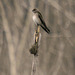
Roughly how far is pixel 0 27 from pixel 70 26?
2.89 m

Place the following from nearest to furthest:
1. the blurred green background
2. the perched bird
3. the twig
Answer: the twig, the perched bird, the blurred green background

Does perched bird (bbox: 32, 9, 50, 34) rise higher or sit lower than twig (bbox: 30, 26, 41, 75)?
higher

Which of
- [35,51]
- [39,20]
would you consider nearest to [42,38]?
[39,20]

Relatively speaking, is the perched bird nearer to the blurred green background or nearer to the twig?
→ the twig

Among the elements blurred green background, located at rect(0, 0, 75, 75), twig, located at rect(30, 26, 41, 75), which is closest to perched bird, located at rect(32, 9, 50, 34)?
twig, located at rect(30, 26, 41, 75)

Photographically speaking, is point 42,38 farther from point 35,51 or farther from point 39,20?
point 35,51

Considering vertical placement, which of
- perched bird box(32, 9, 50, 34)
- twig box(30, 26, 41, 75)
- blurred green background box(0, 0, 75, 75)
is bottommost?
twig box(30, 26, 41, 75)

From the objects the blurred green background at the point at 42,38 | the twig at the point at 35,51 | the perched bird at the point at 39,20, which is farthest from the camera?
the blurred green background at the point at 42,38

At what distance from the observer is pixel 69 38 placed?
42.3 ft

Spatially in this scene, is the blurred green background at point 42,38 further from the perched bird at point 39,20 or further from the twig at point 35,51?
the twig at point 35,51

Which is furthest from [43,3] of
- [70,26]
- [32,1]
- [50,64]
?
[50,64]

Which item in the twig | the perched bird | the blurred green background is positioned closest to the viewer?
the twig

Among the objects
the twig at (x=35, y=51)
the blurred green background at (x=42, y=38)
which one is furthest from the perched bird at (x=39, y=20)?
the blurred green background at (x=42, y=38)

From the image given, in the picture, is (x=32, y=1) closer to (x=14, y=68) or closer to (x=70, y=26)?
(x=70, y=26)
